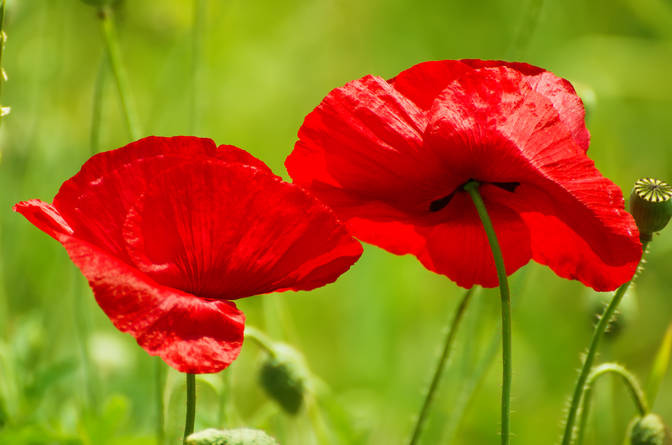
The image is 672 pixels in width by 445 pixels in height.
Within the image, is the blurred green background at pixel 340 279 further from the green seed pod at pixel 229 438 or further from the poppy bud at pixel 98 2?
the green seed pod at pixel 229 438

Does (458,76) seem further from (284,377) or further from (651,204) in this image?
(284,377)

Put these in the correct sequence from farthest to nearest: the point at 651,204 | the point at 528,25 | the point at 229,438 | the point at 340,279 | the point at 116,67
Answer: the point at 340,279 < the point at 528,25 < the point at 116,67 < the point at 651,204 < the point at 229,438

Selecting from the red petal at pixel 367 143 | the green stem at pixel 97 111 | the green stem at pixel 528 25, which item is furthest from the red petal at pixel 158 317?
the green stem at pixel 528 25

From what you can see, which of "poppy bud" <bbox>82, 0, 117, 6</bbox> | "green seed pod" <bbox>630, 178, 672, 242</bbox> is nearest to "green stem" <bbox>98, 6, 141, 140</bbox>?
"poppy bud" <bbox>82, 0, 117, 6</bbox>

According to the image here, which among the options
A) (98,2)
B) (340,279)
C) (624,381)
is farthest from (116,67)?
(340,279)

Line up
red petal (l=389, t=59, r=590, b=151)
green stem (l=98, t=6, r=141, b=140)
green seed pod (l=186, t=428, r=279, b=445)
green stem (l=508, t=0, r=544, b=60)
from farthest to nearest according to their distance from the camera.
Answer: green stem (l=508, t=0, r=544, b=60) → green stem (l=98, t=6, r=141, b=140) → red petal (l=389, t=59, r=590, b=151) → green seed pod (l=186, t=428, r=279, b=445)

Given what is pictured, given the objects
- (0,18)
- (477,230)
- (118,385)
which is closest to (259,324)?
(118,385)

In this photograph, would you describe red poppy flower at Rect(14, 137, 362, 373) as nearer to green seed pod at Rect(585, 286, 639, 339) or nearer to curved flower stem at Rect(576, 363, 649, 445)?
curved flower stem at Rect(576, 363, 649, 445)

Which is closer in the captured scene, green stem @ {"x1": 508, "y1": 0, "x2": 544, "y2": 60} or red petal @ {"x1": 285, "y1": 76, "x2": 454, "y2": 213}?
red petal @ {"x1": 285, "y1": 76, "x2": 454, "y2": 213}
